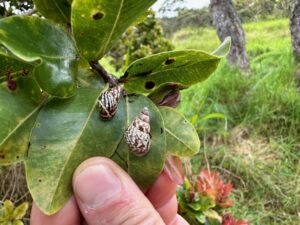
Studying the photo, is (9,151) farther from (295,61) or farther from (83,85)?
(295,61)

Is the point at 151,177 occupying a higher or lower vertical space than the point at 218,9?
higher

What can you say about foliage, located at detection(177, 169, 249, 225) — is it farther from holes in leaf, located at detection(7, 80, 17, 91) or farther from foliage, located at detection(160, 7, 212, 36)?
foliage, located at detection(160, 7, 212, 36)

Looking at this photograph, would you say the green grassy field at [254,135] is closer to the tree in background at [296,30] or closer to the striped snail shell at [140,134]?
the tree in background at [296,30]

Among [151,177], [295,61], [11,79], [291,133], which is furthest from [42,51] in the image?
[295,61]

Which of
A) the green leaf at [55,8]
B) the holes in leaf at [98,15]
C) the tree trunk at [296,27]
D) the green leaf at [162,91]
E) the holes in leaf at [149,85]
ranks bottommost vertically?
the tree trunk at [296,27]

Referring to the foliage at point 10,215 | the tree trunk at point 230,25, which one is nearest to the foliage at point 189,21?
the tree trunk at point 230,25

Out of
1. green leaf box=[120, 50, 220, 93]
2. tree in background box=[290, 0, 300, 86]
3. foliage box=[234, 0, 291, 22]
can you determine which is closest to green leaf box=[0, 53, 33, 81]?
green leaf box=[120, 50, 220, 93]
